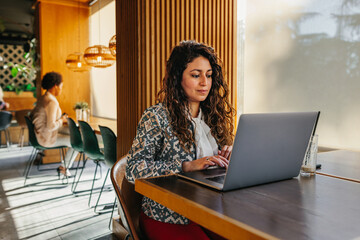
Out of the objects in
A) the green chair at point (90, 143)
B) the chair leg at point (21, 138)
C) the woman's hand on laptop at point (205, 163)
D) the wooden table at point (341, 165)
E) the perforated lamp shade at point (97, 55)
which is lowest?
the chair leg at point (21, 138)

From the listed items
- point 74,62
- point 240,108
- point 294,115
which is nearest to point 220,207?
point 294,115

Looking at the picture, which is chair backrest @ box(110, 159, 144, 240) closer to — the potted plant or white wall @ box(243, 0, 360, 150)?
white wall @ box(243, 0, 360, 150)

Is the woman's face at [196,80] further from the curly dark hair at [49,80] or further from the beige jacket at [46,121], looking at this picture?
the curly dark hair at [49,80]

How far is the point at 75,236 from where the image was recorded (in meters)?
2.85

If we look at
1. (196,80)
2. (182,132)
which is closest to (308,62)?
(196,80)

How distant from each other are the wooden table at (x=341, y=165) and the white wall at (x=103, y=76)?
4561 millimetres

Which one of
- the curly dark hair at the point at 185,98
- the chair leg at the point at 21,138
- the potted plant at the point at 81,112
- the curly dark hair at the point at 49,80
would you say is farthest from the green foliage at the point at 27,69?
the curly dark hair at the point at 185,98

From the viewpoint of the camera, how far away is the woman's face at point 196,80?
172 cm

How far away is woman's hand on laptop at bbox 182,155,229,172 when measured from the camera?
141 centimetres

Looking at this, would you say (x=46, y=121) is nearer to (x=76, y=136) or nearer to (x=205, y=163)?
(x=76, y=136)

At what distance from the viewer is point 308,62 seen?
2.73 metres

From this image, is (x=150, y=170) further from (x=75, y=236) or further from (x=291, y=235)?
(x=75, y=236)

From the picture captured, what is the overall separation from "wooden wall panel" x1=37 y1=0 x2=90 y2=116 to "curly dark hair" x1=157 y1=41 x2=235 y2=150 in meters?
4.95

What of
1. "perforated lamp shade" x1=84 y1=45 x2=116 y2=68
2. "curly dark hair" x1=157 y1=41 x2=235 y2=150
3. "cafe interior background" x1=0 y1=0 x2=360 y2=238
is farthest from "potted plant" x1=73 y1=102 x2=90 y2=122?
"curly dark hair" x1=157 y1=41 x2=235 y2=150
